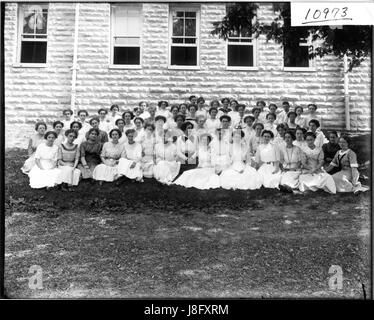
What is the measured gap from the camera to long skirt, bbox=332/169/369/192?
4848mm

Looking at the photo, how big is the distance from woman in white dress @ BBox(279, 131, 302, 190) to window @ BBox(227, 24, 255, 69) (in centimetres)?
90

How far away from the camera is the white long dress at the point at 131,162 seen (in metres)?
4.94

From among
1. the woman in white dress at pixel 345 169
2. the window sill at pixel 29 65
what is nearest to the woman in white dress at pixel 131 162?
the window sill at pixel 29 65

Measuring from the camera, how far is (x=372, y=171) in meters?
4.76

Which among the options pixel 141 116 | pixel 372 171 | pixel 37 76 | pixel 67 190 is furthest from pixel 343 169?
pixel 37 76

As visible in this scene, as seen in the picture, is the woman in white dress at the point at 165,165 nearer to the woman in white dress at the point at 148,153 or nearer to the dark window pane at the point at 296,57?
the woman in white dress at the point at 148,153

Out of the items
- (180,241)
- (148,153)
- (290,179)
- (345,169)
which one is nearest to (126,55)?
(148,153)

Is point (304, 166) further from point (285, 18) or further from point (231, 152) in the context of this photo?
point (285, 18)

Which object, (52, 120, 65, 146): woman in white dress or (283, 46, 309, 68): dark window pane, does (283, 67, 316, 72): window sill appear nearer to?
(283, 46, 309, 68): dark window pane

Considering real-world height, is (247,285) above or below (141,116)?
below

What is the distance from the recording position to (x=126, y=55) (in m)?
5.10

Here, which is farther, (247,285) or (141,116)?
(141,116)

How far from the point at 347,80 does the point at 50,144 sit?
3218 millimetres

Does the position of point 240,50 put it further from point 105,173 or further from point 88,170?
point 88,170
